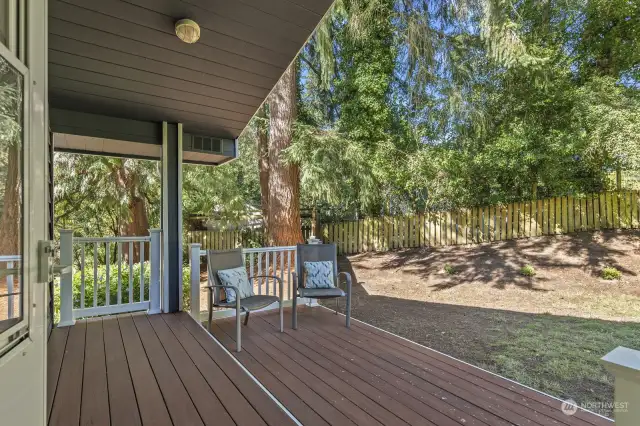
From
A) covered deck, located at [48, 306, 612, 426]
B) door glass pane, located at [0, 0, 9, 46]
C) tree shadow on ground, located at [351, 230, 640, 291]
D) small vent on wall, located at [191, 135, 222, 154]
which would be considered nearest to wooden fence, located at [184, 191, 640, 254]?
tree shadow on ground, located at [351, 230, 640, 291]

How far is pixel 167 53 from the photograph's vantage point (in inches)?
109

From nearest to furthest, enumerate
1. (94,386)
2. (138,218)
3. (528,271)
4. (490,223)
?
1. (94,386)
2. (528,271)
3. (490,223)
4. (138,218)

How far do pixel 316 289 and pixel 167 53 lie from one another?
289cm

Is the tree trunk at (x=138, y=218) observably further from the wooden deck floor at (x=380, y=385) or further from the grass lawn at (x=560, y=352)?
the grass lawn at (x=560, y=352)

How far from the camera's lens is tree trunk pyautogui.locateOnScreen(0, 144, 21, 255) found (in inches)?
37.0

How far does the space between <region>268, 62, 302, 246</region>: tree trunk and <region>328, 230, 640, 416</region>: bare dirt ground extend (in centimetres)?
186

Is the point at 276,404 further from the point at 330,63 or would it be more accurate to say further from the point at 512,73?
the point at 512,73

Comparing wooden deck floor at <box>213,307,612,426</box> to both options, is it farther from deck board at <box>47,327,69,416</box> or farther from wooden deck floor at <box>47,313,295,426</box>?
deck board at <box>47,327,69,416</box>

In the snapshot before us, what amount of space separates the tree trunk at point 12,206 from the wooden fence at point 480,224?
8555mm

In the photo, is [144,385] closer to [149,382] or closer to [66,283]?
[149,382]

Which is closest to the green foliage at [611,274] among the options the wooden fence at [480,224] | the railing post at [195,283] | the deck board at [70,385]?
the wooden fence at [480,224]

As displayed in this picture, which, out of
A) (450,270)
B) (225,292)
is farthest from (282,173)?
(450,270)

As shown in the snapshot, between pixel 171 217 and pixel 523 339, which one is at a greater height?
pixel 171 217

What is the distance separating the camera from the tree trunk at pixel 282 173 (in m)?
7.00
